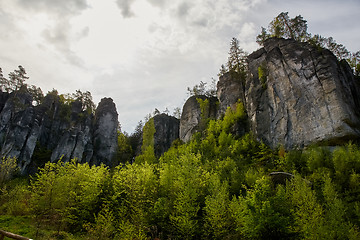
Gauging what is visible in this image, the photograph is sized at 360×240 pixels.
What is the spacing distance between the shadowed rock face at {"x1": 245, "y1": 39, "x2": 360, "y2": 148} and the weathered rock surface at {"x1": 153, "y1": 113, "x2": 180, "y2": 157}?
96.1ft

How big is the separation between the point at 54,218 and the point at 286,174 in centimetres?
2902

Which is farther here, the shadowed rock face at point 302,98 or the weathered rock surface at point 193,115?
the weathered rock surface at point 193,115

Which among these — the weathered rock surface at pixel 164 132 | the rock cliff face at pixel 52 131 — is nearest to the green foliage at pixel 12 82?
Answer: the rock cliff face at pixel 52 131

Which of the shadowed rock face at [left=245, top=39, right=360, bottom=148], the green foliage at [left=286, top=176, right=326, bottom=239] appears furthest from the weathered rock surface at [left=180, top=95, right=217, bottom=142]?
the green foliage at [left=286, top=176, right=326, bottom=239]

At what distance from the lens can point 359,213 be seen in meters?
19.1

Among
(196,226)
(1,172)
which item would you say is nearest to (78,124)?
(1,172)

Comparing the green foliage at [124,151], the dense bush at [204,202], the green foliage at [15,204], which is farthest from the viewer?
the green foliage at [124,151]

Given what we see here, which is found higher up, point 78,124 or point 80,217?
point 78,124

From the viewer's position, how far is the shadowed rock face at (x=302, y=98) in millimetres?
32844

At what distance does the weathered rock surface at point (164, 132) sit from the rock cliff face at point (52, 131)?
43.3 ft

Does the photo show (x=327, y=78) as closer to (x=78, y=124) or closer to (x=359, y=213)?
(x=359, y=213)

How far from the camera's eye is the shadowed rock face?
32.8 meters

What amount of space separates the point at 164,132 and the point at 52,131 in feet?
104

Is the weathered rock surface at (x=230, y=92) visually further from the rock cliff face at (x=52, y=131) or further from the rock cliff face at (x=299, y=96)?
the rock cliff face at (x=52, y=131)
